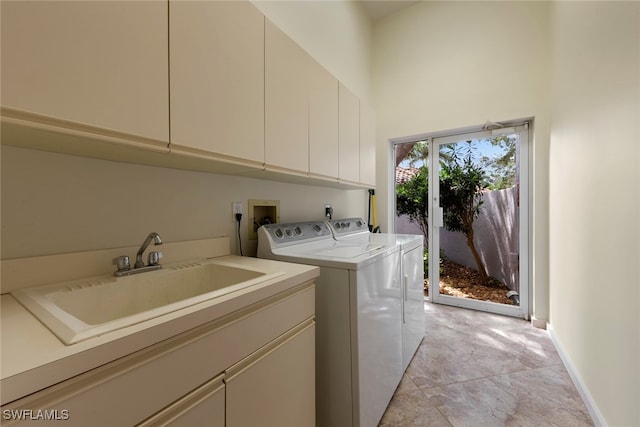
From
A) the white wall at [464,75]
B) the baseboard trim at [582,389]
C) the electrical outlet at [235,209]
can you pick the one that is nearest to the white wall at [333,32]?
the white wall at [464,75]

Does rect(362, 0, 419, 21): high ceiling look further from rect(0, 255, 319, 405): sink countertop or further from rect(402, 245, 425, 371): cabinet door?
rect(0, 255, 319, 405): sink countertop

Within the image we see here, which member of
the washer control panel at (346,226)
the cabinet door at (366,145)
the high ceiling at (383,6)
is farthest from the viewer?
the high ceiling at (383,6)

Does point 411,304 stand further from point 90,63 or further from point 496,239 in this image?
point 90,63

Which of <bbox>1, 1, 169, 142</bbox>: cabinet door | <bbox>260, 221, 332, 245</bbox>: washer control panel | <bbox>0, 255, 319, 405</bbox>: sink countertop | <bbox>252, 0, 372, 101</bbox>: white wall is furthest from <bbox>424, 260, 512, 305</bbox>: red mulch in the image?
<bbox>1, 1, 169, 142</bbox>: cabinet door

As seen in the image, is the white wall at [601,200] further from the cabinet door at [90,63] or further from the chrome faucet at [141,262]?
the chrome faucet at [141,262]

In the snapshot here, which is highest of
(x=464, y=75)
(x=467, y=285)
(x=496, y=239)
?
(x=464, y=75)

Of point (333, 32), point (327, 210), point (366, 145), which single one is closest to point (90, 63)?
point (327, 210)

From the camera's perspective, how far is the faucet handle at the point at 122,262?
40.1 inches

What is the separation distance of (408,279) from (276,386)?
125 cm

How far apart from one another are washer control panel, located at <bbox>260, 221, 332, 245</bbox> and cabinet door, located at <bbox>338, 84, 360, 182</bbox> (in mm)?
431

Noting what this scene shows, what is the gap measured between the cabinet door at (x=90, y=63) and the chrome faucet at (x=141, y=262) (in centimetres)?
41

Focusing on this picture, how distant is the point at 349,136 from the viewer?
2125 mm

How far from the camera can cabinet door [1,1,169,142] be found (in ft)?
2.05

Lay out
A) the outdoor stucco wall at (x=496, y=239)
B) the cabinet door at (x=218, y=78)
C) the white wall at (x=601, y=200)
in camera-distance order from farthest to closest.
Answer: the outdoor stucco wall at (x=496, y=239) < the white wall at (x=601, y=200) < the cabinet door at (x=218, y=78)
